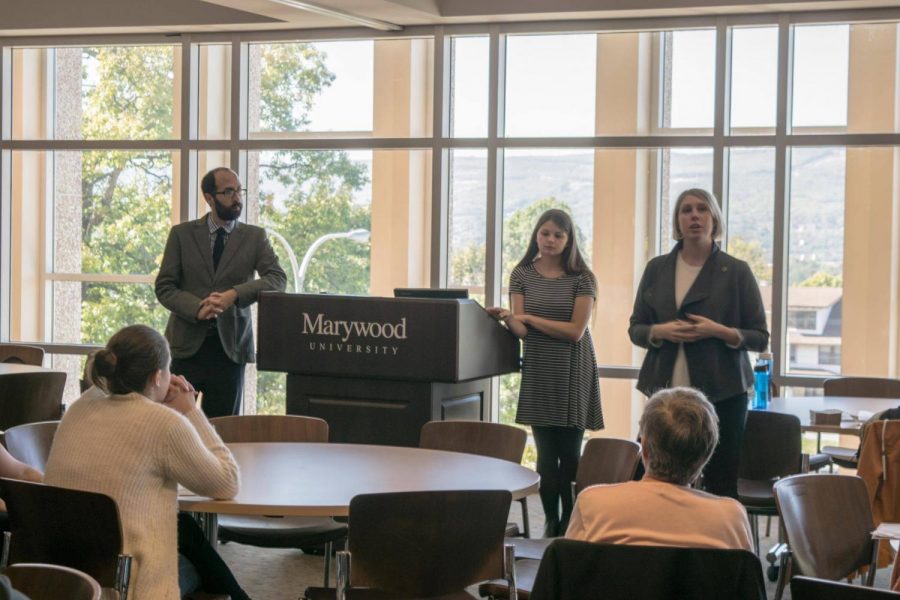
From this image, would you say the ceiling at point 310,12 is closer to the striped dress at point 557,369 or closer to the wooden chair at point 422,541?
the striped dress at point 557,369

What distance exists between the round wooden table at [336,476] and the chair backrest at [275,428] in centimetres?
35

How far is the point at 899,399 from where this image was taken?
6188 mm

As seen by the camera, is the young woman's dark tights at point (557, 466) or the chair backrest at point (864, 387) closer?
the young woman's dark tights at point (557, 466)

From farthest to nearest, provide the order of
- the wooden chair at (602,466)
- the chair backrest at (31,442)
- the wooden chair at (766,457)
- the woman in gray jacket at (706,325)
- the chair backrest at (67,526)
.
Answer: the wooden chair at (766,457) → the woman in gray jacket at (706,325) → the wooden chair at (602,466) → the chair backrest at (31,442) → the chair backrest at (67,526)

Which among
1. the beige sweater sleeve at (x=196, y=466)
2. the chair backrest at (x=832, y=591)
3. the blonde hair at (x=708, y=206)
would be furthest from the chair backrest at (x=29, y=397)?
the chair backrest at (x=832, y=591)

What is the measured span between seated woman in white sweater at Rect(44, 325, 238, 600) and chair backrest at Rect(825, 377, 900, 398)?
4.27m

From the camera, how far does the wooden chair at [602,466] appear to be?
13.8 ft

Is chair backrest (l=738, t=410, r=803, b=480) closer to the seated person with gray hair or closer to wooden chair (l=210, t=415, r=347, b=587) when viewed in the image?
wooden chair (l=210, t=415, r=347, b=587)

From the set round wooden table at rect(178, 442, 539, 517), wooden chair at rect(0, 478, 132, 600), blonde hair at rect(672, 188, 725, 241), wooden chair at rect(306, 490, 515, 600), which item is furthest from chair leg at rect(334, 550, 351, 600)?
blonde hair at rect(672, 188, 725, 241)

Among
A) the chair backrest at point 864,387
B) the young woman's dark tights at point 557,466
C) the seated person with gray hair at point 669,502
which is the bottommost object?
the young woman's dark tights at point 557,466

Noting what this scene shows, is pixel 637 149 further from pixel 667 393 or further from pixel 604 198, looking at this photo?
pixel 667 393

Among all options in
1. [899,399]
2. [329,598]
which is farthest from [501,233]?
[329,598]

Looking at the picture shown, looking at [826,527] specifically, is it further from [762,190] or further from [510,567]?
[762,190]

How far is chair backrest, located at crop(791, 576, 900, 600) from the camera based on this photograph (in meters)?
2.18
